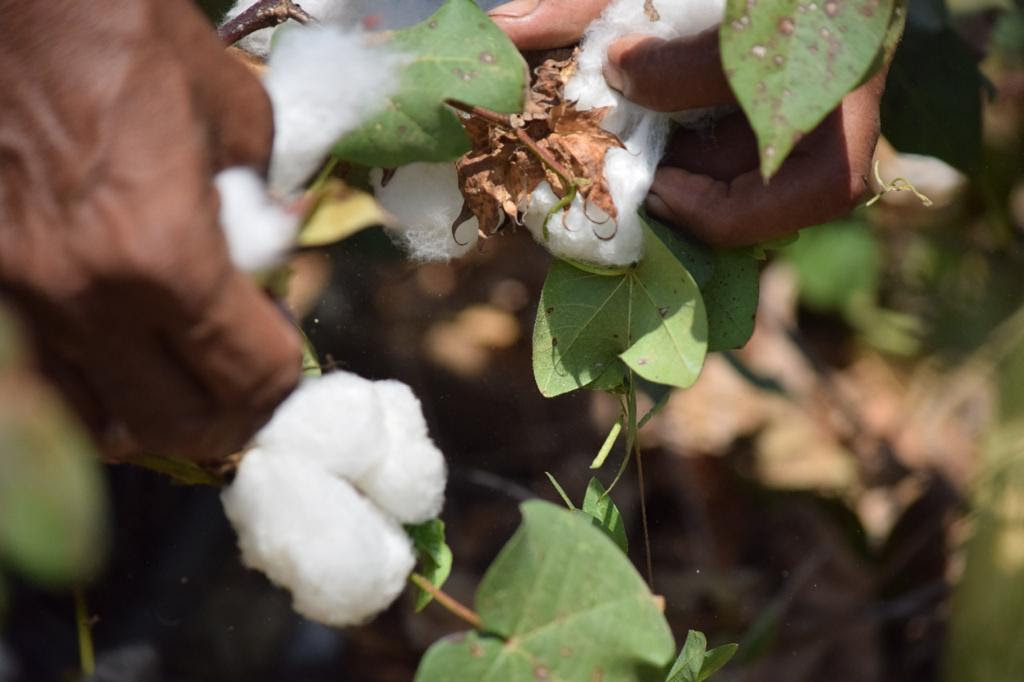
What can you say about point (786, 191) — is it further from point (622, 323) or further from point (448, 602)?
point (448, 602)

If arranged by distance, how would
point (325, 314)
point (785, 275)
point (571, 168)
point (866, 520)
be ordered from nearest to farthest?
point (571, 168) → point (325, 314) → point (866, 520) → point (785, 275)

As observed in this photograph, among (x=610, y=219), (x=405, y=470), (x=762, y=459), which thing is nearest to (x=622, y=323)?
(x=610, y=219)

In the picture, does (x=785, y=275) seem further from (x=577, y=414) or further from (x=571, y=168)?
(x=571, y=168)

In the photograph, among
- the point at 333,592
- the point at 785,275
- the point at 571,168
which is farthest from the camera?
the point at 785,275

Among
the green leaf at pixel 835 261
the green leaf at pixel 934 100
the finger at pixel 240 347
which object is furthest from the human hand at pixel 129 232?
the green leaf at pixel 835 261

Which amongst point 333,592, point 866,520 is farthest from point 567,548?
point 866,520

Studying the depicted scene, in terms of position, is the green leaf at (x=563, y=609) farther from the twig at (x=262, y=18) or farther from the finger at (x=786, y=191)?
the twig at (x=262, y=18)
